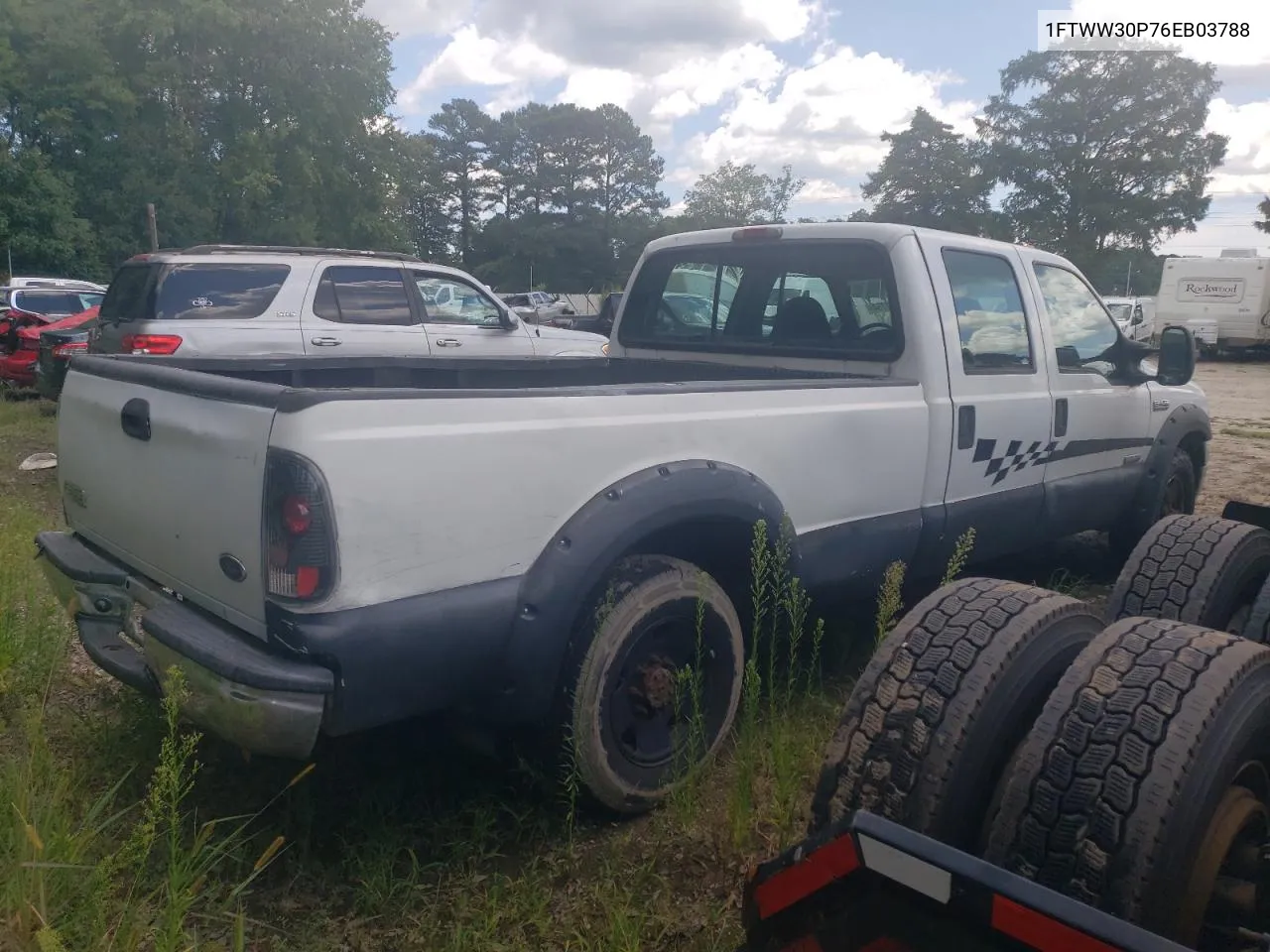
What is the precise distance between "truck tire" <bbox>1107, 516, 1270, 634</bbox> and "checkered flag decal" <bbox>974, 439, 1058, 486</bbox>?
944 millimetres

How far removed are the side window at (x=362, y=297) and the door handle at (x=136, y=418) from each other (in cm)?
594

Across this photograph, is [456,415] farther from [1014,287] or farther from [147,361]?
[1014,287]

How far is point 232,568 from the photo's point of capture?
243 cm

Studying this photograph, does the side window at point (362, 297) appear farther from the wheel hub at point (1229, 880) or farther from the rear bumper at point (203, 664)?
the wheel hub at point (1229, 880)

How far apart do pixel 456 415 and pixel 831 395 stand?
1501mm

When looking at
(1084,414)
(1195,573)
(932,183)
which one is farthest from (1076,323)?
(932,183)

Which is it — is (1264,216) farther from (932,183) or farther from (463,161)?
(463,161)

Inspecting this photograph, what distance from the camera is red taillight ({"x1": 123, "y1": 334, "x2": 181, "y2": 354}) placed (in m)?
7.73

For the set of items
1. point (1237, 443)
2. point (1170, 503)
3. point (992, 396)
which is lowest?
point (1237, 443)

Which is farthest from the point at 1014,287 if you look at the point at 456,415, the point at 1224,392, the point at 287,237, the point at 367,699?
the point at 287,237

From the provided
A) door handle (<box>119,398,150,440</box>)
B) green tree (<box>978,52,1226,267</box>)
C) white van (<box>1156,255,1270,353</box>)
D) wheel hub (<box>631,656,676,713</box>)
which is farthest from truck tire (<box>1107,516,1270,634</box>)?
green tree (<box>978,52,1226,267</box>)

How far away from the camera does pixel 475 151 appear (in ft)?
249

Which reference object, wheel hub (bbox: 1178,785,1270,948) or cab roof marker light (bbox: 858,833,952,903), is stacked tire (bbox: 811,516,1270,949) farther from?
cab roof marker light (bbox: 858,833,952,903)

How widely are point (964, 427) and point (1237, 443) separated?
901 cm
